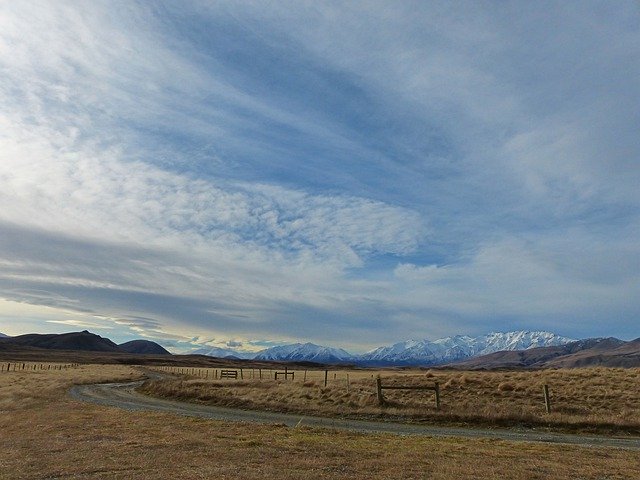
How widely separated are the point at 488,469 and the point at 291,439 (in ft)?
26.7

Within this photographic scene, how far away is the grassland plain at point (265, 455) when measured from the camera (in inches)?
547

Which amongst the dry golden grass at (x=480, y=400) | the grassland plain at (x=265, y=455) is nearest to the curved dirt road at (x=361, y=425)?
the dry golden grass at (x=480, y=400)

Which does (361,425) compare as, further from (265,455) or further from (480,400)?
(480,400)

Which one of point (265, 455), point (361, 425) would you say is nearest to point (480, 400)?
point (361, 425)

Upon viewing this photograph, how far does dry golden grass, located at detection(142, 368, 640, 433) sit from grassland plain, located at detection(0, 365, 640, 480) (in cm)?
659

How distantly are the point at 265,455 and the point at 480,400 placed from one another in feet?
66.4

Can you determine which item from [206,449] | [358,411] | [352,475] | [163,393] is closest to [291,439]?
[206,449]

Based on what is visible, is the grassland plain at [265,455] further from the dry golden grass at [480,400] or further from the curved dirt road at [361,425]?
the dry golden grass at [480,400]

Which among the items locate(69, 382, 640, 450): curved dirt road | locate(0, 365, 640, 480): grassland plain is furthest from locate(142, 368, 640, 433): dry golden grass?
locate(0, 365, 640, 480): grassland plain

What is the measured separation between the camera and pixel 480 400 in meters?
32.3

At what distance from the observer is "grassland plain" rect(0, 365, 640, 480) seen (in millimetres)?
13906

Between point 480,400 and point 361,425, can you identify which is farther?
point 480,400

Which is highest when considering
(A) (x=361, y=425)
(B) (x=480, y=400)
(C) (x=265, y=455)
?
(B) (x=480, y=400)

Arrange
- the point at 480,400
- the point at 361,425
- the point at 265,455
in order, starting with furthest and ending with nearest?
the point at 480,400 < the point at 361,425 < the point at 265,455
